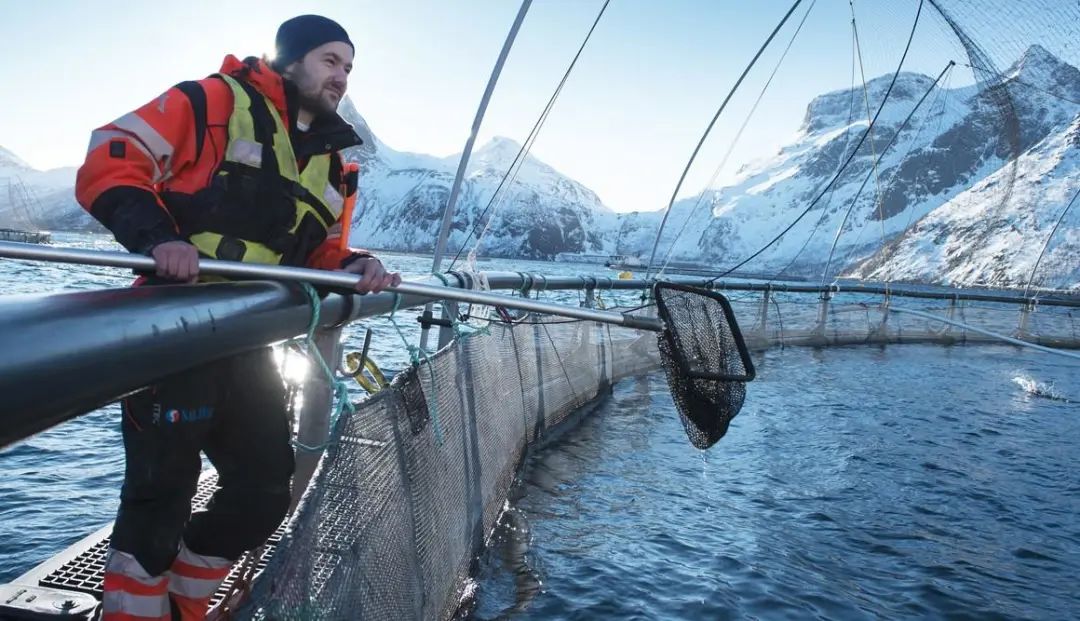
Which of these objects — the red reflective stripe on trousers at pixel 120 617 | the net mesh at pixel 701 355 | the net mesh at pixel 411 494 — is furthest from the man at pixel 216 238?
the net mesh at pixel 701 355

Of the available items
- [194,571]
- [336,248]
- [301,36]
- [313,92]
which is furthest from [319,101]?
[194,571]

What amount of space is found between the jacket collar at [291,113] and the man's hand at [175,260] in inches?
34.5

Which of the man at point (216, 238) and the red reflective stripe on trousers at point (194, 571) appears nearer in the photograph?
the man at point (216, 238)

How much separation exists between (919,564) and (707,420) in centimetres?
184

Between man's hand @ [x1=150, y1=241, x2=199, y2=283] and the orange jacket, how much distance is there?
0.13 meters

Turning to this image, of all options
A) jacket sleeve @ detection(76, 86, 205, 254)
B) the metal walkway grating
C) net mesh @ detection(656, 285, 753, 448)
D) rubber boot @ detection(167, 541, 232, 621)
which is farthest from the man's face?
net mesh @ detection(656, 285, 753, 448)

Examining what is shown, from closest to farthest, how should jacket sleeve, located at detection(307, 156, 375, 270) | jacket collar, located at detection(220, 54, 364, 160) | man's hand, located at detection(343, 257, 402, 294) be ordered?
man's hand, located at detection(343, 257, 402, 294) → jacket collar, located at detection(220, 54, 364, 160) → jacket sleeve, located at detection(307, 156, 375, 270)

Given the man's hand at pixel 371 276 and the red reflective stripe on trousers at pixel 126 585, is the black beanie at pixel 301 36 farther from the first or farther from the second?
the red reflective stripe on trousers at pixel 126 585

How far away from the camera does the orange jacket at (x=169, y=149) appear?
1859mm

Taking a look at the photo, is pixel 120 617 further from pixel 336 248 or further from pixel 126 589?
pixel 336 248

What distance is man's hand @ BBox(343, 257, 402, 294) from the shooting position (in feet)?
7.13

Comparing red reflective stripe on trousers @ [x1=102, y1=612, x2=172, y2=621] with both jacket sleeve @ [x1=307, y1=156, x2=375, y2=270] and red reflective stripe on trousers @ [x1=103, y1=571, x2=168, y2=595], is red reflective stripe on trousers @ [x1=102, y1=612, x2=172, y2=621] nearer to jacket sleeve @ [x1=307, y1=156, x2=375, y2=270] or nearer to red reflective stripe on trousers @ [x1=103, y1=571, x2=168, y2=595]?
red reflective stripe on trousers @ [x1=103, y1=571, x2=168, y2=595]

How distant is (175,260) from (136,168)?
1.69 ft

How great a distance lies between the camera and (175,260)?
5.39ft
